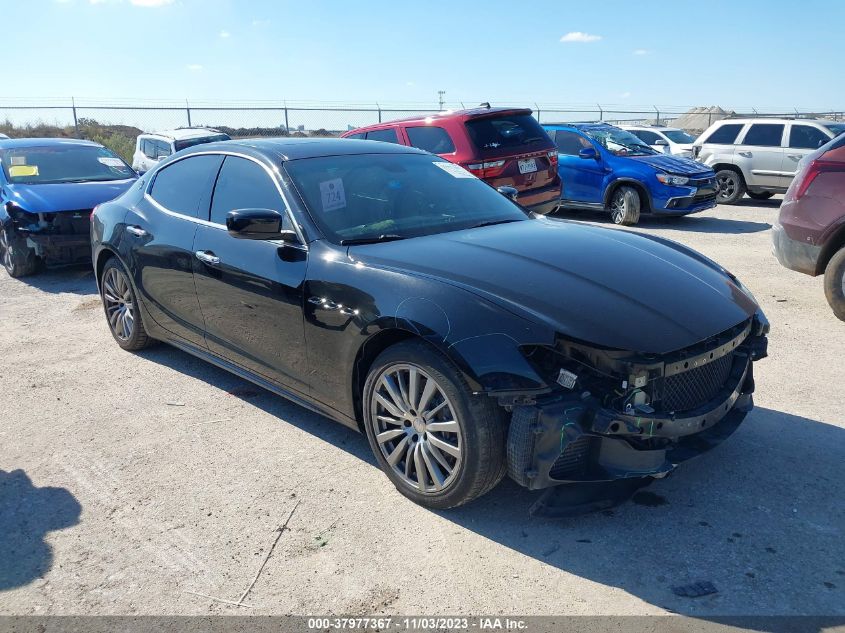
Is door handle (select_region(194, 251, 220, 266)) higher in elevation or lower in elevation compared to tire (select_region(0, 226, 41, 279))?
higher

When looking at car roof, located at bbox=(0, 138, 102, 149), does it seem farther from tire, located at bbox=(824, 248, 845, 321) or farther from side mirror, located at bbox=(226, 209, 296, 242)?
tire, located at bbox=(824, 248, 845, 321)

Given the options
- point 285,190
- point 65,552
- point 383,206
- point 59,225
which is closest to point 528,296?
point 383,206

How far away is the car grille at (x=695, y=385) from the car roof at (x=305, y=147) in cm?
241

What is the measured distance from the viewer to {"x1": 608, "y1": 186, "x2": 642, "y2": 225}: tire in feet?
37.5

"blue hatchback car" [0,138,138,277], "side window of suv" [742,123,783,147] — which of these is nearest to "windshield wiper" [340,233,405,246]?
"blue hatchback car" [0,138,138,277]

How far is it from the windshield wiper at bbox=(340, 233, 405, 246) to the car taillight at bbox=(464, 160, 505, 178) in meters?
5.22

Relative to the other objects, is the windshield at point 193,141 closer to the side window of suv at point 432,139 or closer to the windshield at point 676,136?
the side window of suv at point 432,139

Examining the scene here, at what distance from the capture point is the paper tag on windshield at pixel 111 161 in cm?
962

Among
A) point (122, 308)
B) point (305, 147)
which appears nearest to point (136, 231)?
point (122, 308)

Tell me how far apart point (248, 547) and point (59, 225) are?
256 inches

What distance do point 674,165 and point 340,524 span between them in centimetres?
997

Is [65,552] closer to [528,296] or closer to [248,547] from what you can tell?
[248,547]

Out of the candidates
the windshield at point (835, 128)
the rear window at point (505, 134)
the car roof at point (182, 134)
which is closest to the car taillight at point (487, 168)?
the rear window at point (505, 134)

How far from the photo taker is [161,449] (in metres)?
4.06
